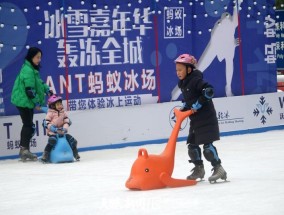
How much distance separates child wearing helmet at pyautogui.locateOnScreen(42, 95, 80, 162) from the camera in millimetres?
14781

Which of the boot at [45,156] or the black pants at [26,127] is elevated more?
the black pants at [26,127]

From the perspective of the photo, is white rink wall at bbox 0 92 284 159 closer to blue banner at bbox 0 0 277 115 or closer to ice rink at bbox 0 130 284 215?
blue banner at bbox 0 0 277 115

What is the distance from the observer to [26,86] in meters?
15.0

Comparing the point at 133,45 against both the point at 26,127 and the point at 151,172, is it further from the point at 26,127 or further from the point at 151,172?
the point at 151,172

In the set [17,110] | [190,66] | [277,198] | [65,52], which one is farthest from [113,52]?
[277,198]

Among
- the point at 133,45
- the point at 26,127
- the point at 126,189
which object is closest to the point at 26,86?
the point at 26,127

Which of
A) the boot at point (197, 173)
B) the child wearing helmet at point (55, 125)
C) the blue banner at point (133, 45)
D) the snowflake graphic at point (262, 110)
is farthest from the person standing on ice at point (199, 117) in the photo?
the snowflake graphic at point (262, 110)

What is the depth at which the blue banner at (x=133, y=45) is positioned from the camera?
16219 millimetres

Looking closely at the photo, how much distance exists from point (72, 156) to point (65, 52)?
2.63 metres

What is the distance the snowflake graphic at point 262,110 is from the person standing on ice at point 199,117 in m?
8.14

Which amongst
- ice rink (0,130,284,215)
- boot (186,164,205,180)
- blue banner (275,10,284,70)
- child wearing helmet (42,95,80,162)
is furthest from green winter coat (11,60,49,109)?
blue banner (275,10,284,70)

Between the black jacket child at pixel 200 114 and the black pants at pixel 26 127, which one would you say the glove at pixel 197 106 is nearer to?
the black jacket child at pixel 200 114

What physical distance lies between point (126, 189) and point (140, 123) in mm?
6442

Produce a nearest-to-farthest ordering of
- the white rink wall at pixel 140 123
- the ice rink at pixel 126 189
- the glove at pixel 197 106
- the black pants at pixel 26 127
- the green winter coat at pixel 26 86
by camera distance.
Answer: the ice rink at pixel 126 189 → the glove at pixel 197 106 → the green winter coat at pixel 26 86 → the black pants at pixel 26 127 → the white rink wall at pixel 140 123
